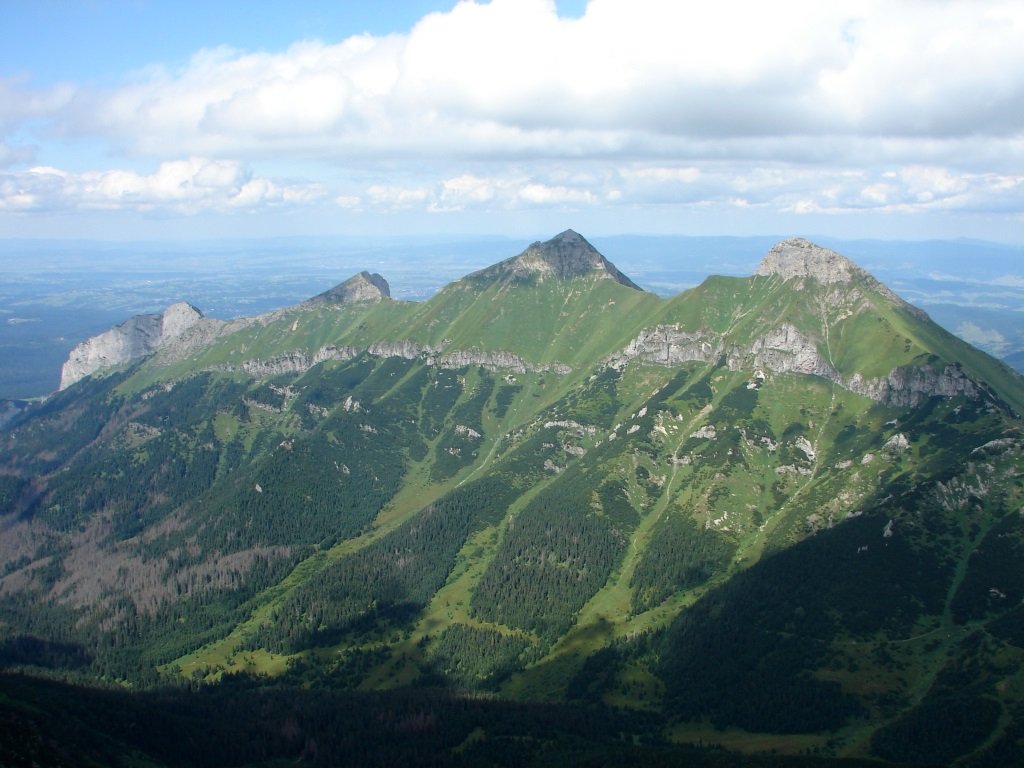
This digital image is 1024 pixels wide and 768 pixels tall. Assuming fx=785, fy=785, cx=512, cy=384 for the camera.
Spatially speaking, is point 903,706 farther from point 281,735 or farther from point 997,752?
point 281,735

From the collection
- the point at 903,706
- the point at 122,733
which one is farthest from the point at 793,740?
the point at 122,733

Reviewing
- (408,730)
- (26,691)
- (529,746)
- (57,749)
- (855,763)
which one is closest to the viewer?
(57,749)

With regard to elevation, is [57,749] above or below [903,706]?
above

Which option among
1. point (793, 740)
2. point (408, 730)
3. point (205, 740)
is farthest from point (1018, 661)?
point (205, 740)

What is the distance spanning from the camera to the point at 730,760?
162875mm

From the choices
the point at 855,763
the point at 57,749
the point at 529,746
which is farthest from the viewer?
the point at 529,746

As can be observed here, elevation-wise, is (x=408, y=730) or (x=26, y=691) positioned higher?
(x=26, y=691)

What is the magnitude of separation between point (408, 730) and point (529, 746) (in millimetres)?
32370

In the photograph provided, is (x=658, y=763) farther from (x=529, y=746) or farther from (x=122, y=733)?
(x=122, y=733)

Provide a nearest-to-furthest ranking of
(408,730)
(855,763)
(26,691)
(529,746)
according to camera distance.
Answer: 1. (855,763)
2. (26,691)
3. (529,746)
4. (408,730)

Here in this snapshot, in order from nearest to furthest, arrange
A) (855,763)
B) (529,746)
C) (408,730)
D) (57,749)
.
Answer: (57,749)
(855,763)
(529,746)
(408,730)

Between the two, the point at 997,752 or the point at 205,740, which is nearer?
the point at 997,752

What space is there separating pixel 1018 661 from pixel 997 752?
124 feet

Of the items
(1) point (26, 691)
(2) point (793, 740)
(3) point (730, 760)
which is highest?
(1) point (26, 691)
